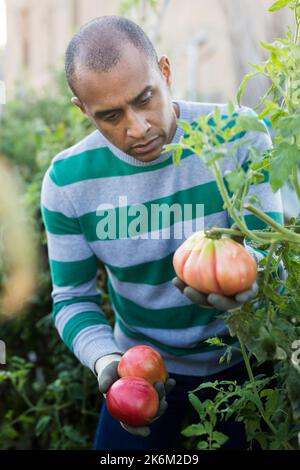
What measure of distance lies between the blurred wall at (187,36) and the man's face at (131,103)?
5.85 feet

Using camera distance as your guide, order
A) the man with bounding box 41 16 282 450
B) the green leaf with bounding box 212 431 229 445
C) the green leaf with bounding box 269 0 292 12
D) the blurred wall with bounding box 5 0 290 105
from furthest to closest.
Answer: the blurred wall with bounding box 5 0 290 105, the man with bounding box 41 16 282 450, the green leaf with bounding box 212 431 229 445, the green leaf with bounding box 269 0 292 12

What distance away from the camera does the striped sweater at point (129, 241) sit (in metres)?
1.96

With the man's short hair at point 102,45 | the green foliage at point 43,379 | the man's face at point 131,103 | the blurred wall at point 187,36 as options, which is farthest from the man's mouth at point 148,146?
the blurred wall at point 187,36

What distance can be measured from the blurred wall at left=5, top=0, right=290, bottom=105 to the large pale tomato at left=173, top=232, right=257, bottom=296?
7.62ft

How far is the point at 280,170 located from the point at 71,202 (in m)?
1.07

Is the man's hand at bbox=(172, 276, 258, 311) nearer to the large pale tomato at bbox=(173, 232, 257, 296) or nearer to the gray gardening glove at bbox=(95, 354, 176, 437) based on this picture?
the large pale tomato at bbox=(173, 232, 257, 296)

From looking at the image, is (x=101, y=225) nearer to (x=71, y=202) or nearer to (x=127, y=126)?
(x=71, y=202)

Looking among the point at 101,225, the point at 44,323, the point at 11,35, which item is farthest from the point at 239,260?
the point at 11,35

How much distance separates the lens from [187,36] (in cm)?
1127

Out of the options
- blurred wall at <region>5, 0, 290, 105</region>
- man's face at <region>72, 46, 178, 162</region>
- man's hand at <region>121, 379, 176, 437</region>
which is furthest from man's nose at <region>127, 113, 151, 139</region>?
blurred wall at <region>5, 0, 290, 105</region>

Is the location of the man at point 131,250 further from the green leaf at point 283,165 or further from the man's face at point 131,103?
the green leaf at point 283,165

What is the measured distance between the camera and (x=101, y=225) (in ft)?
6.75

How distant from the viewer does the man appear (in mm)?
1854

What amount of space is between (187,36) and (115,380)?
10299 millimetres
